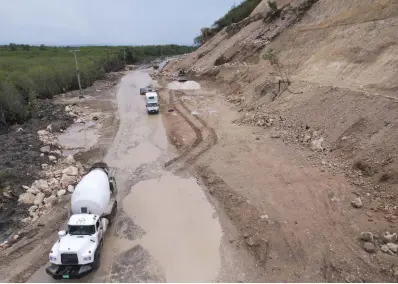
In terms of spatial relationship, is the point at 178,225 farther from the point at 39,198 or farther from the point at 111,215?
the point at 39,198

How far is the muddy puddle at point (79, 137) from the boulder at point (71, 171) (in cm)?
461

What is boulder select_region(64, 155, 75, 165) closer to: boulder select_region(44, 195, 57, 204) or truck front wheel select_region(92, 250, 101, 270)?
boulder select_region(44, 195, 57, 204)

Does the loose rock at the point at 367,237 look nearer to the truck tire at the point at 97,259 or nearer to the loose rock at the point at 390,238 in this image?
the loose rock at the point at 390,238

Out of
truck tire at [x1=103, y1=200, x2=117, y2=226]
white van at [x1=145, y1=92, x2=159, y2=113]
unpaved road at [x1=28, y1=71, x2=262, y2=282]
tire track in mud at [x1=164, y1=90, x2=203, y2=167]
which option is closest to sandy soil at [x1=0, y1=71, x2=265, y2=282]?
unpaved road at [x1=28, y1=71, x2=262, y2=282]

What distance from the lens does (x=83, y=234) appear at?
38.5ft

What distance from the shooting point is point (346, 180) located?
16.0 m

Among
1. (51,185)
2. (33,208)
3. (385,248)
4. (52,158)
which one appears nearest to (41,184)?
(51,185)

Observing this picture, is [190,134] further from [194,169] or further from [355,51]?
[355,51]

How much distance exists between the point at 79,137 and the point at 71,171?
8896 millimetres

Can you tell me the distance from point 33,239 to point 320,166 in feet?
49.7

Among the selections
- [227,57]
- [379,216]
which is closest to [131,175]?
[379,216]

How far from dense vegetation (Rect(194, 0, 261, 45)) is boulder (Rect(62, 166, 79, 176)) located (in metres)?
55.2

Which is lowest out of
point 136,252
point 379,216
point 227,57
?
point 136,252

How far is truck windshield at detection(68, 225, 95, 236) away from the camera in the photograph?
11.7 meters
